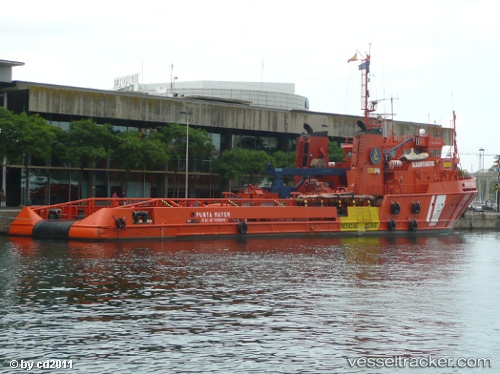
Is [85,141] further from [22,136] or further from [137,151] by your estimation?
[22,136]

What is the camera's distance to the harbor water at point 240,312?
14.5 metres

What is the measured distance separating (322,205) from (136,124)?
24.5 m

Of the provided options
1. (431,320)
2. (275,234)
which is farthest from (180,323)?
(275,234)

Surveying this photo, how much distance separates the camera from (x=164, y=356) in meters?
14.6

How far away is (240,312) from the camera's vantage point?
61.4 ft

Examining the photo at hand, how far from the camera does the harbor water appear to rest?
47.5 ft

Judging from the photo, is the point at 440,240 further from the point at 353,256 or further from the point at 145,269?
the point at 145,269

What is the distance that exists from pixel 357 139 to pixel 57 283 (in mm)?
26283

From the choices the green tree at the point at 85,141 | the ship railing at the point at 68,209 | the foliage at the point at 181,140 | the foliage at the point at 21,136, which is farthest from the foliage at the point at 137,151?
the ship railing at the point at 68,209

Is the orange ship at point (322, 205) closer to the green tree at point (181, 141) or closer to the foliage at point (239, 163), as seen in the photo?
the green tree at point (181, 141)

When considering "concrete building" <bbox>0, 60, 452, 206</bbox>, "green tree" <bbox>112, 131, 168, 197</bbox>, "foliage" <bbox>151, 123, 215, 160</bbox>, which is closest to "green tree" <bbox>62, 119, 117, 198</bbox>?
"green tree" <bbox>112, 131, 168, 197</bbox>

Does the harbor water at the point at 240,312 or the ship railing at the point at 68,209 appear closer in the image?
the harbor water at the point at 240,312

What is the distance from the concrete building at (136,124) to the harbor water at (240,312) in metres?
26.9

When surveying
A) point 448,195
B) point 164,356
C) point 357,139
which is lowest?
point 164,356
